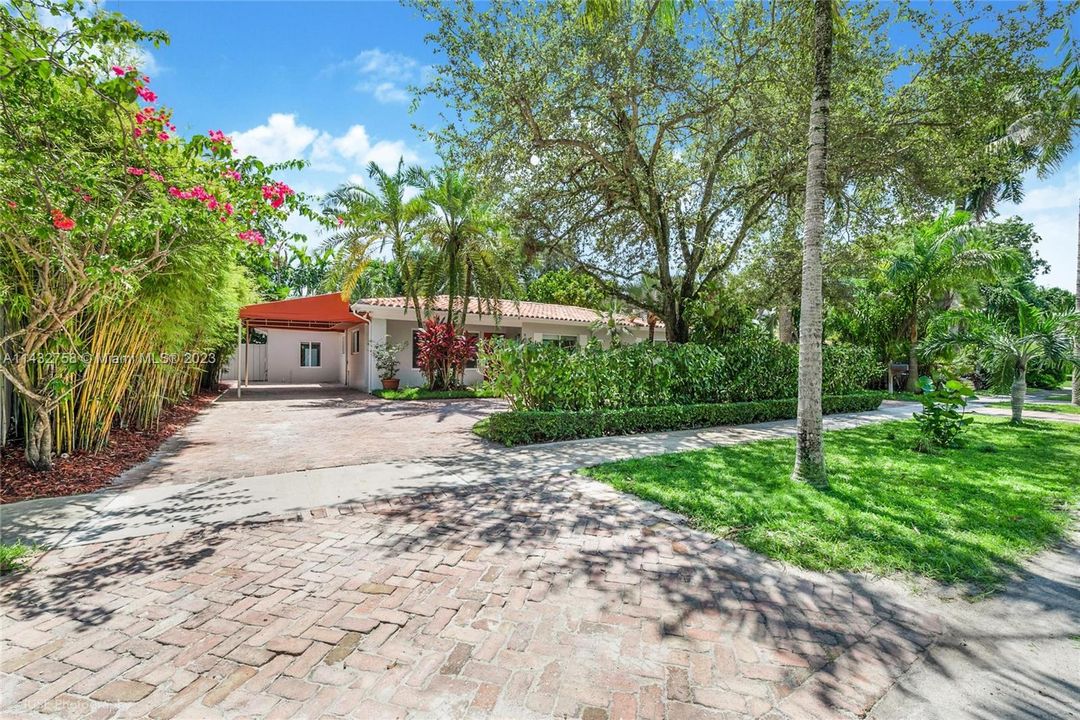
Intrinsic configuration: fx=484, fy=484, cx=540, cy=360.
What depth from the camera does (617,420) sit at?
29.1 ft

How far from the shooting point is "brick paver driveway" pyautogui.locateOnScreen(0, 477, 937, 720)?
2209 mm

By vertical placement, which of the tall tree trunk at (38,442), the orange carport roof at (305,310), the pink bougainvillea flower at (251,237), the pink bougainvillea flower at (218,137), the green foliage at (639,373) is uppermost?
the pink bougainvillea flower at (218,137)

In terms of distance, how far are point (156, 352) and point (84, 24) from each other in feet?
18.7

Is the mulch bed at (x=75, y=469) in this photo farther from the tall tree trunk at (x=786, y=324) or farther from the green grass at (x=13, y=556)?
the tall tree trunk at (x=786, y=324)

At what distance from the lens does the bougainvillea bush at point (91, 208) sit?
3.66m

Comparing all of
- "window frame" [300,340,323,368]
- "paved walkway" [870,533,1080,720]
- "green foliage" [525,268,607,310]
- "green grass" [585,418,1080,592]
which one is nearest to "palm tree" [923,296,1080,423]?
"green grass" [585,418,1080,592]

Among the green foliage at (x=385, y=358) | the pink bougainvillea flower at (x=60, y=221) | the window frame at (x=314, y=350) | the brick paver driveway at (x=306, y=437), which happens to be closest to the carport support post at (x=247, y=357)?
the window frame at (x=314, y=350)

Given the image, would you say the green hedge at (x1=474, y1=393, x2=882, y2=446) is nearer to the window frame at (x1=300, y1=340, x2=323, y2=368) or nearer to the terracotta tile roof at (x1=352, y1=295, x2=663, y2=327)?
the terracotta tile roof at (x1=352, y1=295, x2=663, y2=327)

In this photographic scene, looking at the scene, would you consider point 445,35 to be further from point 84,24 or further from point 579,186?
point 84,24

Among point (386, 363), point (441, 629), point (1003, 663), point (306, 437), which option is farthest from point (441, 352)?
point (1003, 663)

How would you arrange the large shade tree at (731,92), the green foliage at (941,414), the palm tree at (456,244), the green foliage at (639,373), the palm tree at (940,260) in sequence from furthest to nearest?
the palm tree at (456,244), the palm tree at (940,260), the green foliage at (639,373), the green foliage at (941,414), the large shade tree at (731,92)

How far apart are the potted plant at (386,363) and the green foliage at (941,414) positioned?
49.4 feet

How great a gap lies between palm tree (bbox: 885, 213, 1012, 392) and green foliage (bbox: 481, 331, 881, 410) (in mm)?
7080

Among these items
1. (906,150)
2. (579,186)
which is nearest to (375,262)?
(579,186)
